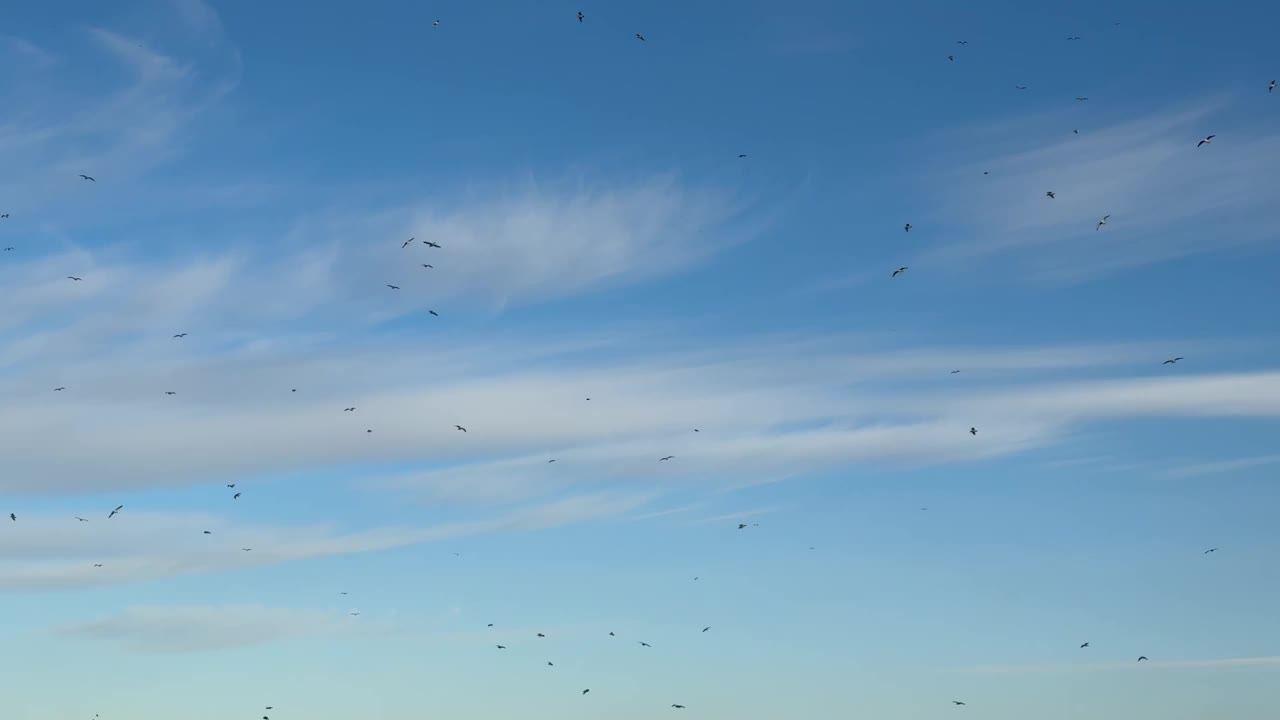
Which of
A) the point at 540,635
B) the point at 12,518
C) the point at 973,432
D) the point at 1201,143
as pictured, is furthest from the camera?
the point at 540,635

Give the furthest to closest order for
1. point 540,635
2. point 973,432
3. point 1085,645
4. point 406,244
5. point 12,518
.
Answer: point 1085,645 < point 540,635 < point 12,518 < point 973,432 < point 406,244

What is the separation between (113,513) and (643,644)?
72949mm

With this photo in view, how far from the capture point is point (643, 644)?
349ft

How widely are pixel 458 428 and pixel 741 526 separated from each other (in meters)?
38.9

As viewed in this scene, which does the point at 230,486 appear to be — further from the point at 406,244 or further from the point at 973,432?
the point at 973,432

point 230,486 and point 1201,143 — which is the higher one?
point 1201,143

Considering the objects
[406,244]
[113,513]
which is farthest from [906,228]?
[113,513]

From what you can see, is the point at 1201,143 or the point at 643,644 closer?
the point at 1201,143

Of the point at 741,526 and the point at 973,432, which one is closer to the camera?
the point at 973,432

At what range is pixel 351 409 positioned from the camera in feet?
298

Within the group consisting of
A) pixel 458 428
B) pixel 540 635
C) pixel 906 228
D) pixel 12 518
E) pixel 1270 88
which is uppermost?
pixel 1270 88

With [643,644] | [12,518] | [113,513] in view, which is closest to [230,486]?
[113,513]

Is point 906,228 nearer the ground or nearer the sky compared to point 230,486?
nearer the sky

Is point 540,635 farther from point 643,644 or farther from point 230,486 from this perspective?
point 230,486
